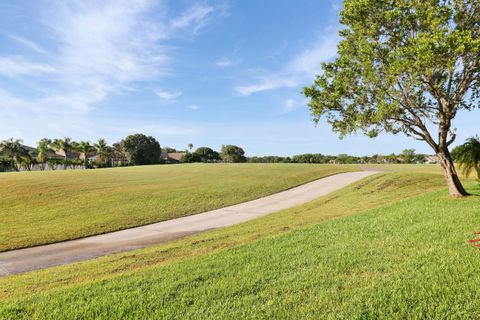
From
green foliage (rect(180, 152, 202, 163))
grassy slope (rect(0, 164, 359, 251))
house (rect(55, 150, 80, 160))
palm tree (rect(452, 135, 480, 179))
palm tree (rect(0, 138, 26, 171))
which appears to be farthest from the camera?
house (rect(55, 150, 80, 160))

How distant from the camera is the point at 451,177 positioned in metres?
14.3

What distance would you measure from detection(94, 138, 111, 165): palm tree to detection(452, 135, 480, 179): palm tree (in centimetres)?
9389

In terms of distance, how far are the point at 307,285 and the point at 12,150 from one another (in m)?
92.2

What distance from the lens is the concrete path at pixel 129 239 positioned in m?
10.8

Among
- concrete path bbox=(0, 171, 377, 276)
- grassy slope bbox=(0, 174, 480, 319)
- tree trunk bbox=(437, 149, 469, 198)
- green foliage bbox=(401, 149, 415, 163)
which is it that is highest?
green foliage bbox=(401, 149, 415, 163)

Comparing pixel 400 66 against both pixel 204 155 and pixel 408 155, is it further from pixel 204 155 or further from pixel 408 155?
pixel 204 155

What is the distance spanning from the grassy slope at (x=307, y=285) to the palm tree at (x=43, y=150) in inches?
3307

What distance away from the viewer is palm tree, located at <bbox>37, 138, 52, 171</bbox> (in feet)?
251

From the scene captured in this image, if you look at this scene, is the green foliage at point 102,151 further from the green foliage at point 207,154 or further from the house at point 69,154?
the green foliage at point 207,154

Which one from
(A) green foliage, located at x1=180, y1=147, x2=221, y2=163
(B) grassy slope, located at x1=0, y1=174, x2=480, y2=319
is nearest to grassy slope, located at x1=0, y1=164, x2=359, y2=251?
(B) grassy slope, located at x1=0, y1=174, x2=480, y2=319

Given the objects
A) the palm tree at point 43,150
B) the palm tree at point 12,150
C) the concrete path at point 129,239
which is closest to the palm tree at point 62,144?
the palm tree at point 43,150

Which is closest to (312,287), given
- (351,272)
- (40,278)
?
(351,272)

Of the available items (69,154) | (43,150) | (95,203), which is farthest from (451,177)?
(69,154)

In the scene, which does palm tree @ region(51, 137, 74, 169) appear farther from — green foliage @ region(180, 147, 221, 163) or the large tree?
the large tree
